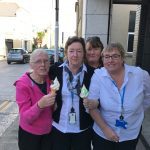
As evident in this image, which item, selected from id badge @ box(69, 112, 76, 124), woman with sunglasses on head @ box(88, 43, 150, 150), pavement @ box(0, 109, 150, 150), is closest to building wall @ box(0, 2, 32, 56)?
pavement @ box(0, 109, 150, 150)

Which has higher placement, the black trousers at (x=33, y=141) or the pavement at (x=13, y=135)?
the black trousers at (x=33, y=141)

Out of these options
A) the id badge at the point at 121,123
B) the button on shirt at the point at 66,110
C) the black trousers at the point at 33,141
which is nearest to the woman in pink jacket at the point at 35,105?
the black trousers at the point at 33,141

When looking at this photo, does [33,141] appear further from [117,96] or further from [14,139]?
[14,139]

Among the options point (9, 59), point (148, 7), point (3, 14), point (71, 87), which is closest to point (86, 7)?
point (148, 7)

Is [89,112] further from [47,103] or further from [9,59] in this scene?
[9,59]

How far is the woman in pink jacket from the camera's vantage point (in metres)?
2.90

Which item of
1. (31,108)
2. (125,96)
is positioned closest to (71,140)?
(31,108)

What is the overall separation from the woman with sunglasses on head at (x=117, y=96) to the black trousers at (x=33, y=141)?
2.09 ft

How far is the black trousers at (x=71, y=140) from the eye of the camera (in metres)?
3.09

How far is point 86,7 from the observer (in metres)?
7.19

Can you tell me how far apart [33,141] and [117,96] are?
1067 millimetres

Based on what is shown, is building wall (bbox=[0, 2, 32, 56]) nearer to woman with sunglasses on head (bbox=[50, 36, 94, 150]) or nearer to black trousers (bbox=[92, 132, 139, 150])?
woman with sunglasses on head (bbox=[50, 36, 94, 150])

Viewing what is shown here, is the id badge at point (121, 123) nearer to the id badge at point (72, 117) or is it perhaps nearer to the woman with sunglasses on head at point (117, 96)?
the woman with sunglasses on head at point (117, 96)

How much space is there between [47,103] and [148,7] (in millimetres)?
6678
